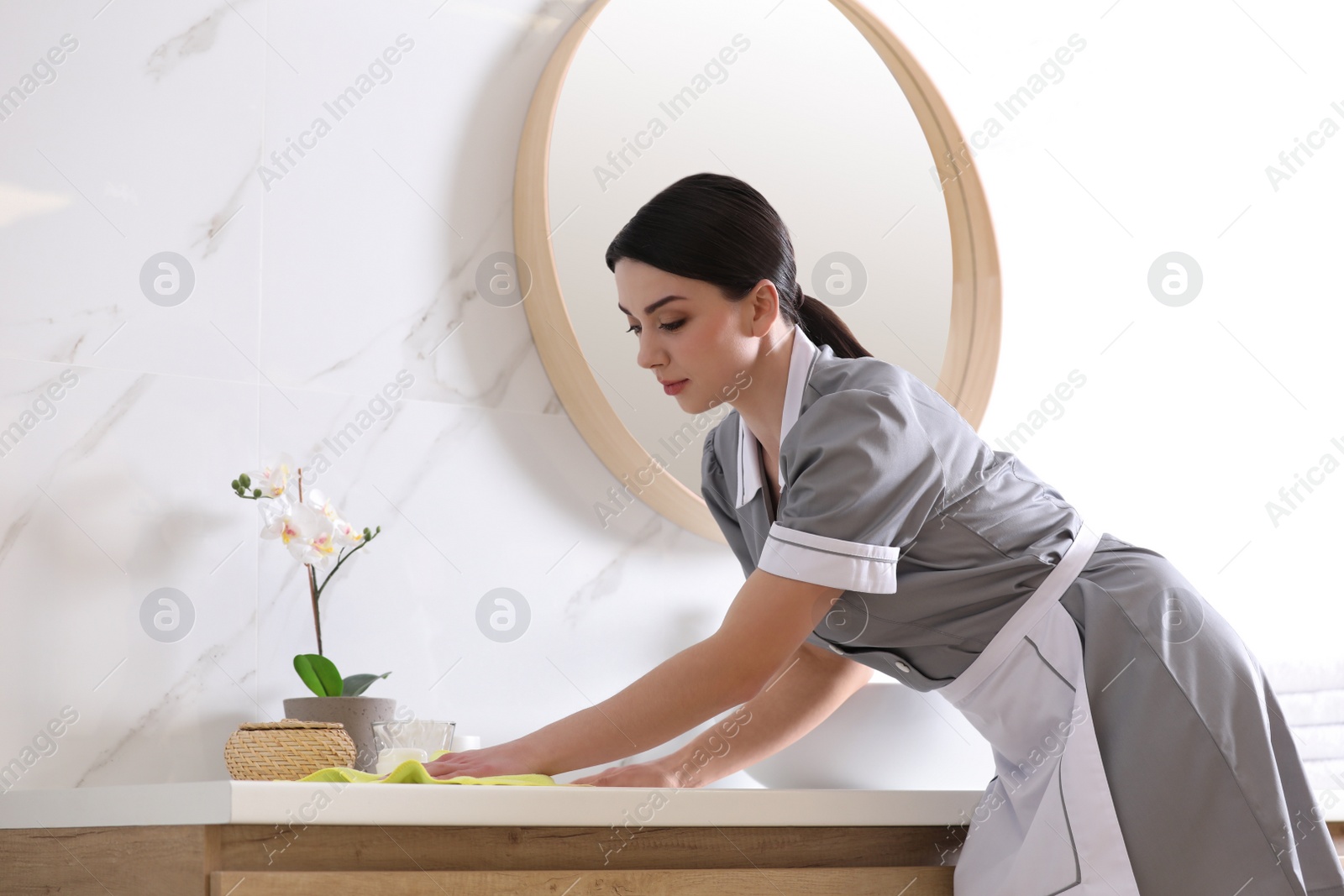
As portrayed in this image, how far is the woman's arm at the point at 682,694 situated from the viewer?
0.96 metres

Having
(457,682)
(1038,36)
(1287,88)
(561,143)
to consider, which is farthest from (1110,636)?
(1287,88)

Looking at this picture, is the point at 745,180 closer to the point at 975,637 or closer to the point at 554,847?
the point at 975,637

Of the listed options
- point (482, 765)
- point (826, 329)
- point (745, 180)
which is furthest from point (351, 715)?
point (745, 180)

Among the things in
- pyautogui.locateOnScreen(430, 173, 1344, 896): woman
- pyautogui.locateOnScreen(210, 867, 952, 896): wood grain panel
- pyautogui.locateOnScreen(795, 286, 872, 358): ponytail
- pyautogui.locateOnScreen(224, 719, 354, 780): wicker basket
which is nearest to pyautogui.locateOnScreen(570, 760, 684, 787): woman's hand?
pyautogui.locateOnScreen(430, 173, 1344, 896): woman

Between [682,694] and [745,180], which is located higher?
[745,180]

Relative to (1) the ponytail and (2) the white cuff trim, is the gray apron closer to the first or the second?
(2) the white cuff trim

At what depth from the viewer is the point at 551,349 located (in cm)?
148

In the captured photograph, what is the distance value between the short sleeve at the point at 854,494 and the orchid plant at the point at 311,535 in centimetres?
51

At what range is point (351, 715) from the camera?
1.19m

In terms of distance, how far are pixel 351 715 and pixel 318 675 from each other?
6cm

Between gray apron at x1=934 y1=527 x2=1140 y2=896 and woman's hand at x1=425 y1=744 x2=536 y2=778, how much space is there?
1.28 ft

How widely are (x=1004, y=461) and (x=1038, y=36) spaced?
122 centimetres

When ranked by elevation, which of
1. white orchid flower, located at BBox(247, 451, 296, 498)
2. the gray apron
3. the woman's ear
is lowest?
white orchid flower, located at BBox(247, 451, 296, 498)

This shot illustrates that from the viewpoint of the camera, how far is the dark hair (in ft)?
3.72
